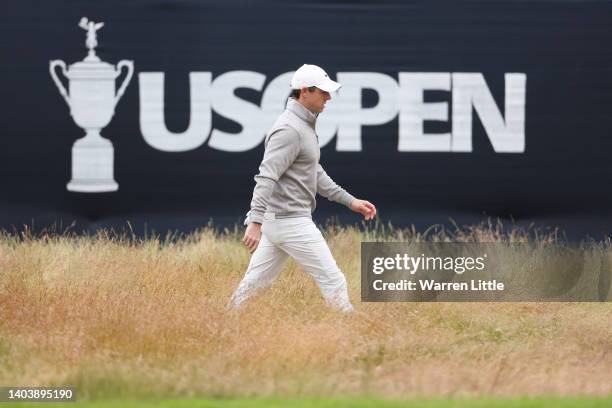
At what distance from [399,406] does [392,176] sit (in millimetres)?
6133

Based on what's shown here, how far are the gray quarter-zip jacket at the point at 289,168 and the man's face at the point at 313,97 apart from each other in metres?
0.05

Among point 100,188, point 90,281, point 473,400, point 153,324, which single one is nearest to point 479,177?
point 100,188

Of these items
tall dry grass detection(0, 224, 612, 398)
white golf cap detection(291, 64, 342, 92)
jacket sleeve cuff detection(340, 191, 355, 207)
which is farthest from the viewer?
jacket sleeve cuff detection(340, 191, 355, 207)

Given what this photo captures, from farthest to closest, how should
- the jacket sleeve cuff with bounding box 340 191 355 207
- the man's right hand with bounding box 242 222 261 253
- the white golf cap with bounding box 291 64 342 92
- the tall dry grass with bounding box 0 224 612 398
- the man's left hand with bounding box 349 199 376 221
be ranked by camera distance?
the jacket sleeve cuff with bounding box 340 191 355 207, the man's left hand with bounding box 349 199 376 221, the white golf cap with bounding box 291 64 342 92, the man's right hand with bounding box 242 222 261 253, the tall dry grass with bounding box 0 224 612 398

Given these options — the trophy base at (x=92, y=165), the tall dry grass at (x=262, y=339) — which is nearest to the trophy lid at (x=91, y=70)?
the trophy base at (x=92, y=165)

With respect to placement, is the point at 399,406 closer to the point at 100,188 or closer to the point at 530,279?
the point at 530,279

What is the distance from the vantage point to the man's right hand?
736 centimetres

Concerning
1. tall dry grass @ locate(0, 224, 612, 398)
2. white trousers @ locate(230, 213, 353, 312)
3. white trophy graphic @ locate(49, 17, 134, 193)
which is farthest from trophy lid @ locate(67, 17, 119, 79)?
white trousers @ locate(230, 213, 353, 312)

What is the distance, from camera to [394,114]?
11.7m

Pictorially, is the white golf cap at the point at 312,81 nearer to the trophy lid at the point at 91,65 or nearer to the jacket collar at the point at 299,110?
the jacket collar at the point at 299,110

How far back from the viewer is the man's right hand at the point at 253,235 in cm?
736

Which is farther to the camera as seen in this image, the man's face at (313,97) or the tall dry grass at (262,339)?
the man's face at (313,97)

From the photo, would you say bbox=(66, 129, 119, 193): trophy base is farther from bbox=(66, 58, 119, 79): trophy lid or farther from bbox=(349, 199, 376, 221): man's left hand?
bbox=(349, 199, 376, 221): man's left hand

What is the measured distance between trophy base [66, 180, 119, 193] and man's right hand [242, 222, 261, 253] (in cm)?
461
